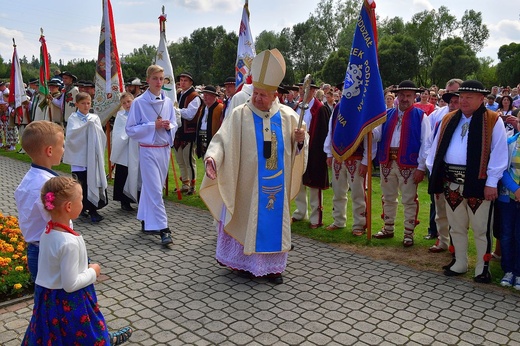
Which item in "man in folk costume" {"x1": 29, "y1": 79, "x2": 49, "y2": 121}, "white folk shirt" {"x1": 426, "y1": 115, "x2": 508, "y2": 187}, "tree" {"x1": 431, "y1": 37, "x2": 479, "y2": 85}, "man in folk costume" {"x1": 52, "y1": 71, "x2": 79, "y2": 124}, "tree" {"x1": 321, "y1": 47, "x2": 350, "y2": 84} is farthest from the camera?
"tree" {"x1": 321, "y1": 47, "x2": 350, "y2": 84}

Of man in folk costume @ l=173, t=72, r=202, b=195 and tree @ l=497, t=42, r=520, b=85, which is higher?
tree @ l=497, t=42, r=520, b=85

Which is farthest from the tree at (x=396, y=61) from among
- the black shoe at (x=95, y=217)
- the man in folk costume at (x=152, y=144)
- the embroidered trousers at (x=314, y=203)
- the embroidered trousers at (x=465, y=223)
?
the embroidered trousers at (x=465, y=223)

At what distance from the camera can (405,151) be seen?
20.9ft

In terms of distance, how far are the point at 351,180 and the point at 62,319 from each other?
4983 mm

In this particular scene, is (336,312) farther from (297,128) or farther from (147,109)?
(147,109)

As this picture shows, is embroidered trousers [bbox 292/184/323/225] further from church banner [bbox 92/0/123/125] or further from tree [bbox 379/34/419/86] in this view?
tree [bbox 379/34/419/86]

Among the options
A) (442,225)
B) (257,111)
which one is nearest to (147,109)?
(257,111)

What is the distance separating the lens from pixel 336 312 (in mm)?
4441

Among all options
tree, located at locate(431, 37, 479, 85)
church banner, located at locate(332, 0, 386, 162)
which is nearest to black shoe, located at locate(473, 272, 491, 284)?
church banner, located at locate(332, 0, 386, 162)

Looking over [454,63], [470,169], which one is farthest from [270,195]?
[454,63]

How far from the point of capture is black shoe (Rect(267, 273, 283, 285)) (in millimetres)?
5191

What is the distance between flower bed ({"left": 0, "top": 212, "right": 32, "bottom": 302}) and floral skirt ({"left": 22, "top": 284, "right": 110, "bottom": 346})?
180cm

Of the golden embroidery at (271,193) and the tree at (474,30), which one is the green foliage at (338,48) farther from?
the golden embroidery at (271,193)

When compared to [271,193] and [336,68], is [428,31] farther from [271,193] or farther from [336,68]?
[271,193]
